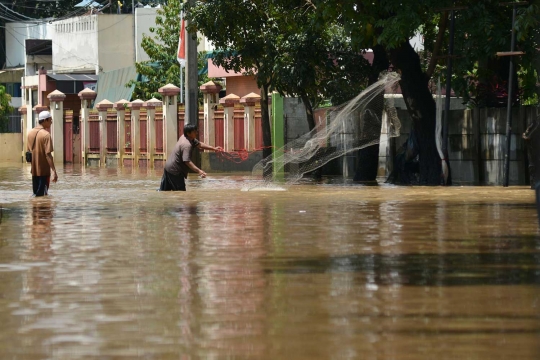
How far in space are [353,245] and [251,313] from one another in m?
4.16

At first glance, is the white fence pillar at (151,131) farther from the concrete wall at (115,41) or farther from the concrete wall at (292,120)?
the concrete wall at (115,41)

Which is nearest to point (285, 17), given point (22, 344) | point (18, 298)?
point (18, 298)

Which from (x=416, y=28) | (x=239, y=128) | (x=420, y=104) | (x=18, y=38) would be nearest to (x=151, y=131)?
(x=239, y=128)

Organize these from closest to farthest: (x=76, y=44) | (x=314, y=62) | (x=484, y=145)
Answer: (x=484, y=145)
(x=314, y=62)
(x=76, y=44)

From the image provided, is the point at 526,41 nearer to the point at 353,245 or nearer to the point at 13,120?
the point at 353,245

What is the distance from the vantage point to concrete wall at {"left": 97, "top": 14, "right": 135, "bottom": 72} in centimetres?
5819

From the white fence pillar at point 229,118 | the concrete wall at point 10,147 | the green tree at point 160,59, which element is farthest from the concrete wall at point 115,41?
the white fence pillar at point 229,118

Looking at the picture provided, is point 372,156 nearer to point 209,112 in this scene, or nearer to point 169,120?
point 209,112

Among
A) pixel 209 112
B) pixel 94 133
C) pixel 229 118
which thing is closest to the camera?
pixel 229 118

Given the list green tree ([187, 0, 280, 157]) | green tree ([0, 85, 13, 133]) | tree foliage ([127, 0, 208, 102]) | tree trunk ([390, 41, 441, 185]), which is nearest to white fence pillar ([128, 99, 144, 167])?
tree foliage ([127, 0, 208, 102])

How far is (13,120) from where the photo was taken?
64.8m

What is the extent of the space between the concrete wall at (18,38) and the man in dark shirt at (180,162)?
4780 centimetres

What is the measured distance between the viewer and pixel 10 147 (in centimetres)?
5494

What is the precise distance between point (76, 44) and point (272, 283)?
2105 inches
